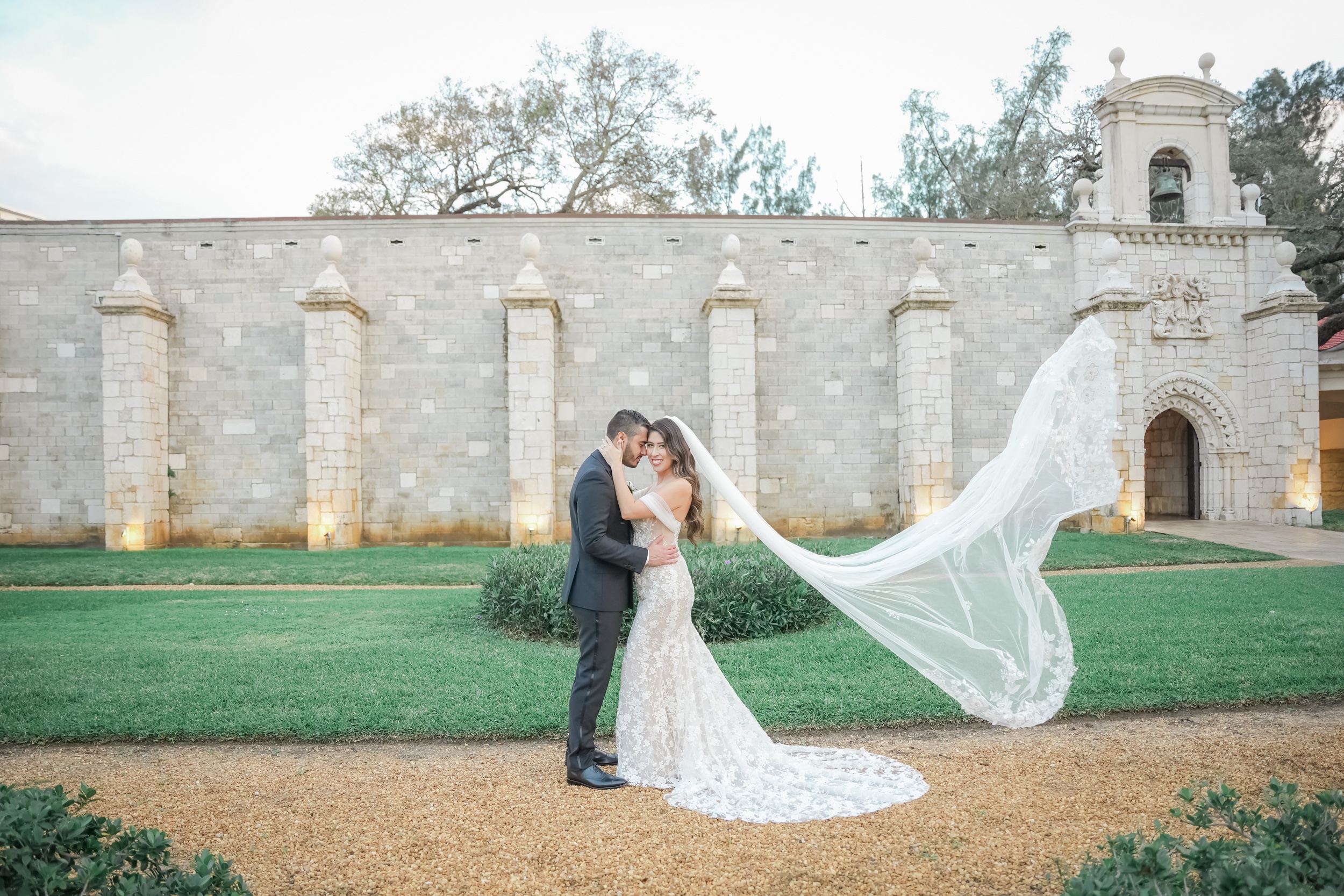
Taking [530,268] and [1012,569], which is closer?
[1012,569]

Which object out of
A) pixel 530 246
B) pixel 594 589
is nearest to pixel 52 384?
pixel 530 246

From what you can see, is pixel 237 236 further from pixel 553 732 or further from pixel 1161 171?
pixel 1161 171

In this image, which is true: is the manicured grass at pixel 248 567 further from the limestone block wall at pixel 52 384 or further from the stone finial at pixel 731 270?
the stone finial at pixel 731 270

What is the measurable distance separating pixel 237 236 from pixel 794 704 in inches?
657

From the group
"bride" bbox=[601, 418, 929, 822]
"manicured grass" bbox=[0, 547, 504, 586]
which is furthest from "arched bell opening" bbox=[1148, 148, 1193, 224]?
"bride" bbox=[601, 418, 929, 822]

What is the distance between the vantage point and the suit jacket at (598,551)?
438 centimetres

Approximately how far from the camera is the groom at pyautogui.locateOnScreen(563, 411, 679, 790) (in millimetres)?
4336

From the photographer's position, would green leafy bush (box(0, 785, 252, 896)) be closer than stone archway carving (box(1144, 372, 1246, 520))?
Yes

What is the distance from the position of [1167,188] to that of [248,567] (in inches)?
811

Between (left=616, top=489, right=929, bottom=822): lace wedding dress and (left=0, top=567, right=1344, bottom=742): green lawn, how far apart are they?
34.0 inches

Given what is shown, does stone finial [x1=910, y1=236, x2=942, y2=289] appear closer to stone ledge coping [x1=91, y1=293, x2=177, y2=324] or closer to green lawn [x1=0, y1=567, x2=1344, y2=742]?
green lawn [x1=0, y1=567, x2=1344, y2=742]

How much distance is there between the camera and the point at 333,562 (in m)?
13.5

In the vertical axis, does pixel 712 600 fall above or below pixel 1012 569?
below

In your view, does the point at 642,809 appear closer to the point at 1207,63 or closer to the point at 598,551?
the point at 598,551
